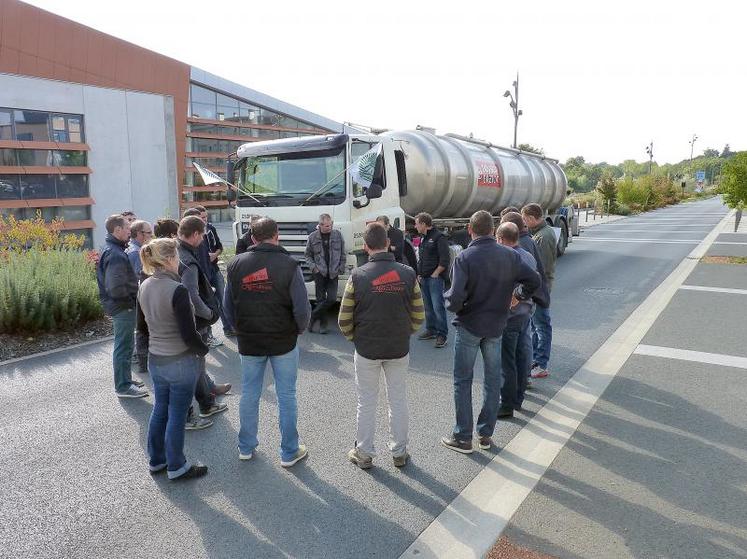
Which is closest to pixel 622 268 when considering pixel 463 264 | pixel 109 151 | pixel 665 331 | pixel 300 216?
pixel 665 331

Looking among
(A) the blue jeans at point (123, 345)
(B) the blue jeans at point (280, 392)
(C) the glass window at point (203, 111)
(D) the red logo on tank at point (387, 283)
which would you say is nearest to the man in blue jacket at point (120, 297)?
(A) the blue jeans at point (123, 345)

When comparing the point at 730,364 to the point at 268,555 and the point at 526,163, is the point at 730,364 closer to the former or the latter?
the point at 268,555

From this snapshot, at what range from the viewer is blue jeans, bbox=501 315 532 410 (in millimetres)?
4855

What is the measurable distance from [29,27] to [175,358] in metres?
29.6

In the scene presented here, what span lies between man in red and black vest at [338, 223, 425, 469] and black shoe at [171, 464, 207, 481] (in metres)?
1.16

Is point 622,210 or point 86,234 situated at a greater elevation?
point 622,210

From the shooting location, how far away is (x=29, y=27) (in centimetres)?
2559

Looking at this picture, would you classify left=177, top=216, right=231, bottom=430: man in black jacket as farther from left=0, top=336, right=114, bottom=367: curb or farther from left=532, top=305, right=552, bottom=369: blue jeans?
left=532, top=305, right=552, bottom=369: blue jeans

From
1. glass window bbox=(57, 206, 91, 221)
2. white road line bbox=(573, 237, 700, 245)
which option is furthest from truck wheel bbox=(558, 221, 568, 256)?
glass window bbox=(57, 206, 91, 221)

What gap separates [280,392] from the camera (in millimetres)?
4121

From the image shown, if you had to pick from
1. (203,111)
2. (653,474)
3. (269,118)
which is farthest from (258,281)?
(269,118)

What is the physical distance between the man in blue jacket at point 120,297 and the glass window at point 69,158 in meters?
26.1

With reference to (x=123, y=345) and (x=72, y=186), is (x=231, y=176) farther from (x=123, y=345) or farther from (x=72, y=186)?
(x=72, y=186)

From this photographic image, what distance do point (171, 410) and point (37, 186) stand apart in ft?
92.6
